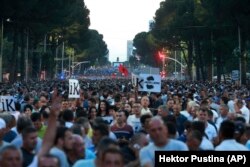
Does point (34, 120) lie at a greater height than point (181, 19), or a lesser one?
lesser

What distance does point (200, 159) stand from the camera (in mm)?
6816

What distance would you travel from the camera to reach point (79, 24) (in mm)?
90188

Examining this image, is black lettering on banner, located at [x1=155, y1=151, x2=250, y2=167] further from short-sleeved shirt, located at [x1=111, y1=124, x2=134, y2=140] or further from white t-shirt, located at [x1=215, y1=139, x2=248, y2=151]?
short-sleeved shirt, located at [x1=111, y1=124, x2=134, y2=140]

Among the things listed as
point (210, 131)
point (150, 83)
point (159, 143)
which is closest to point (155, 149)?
point (159, 143)

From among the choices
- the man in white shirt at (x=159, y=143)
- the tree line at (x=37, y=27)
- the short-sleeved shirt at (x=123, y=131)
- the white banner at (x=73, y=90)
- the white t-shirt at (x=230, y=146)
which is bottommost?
the short-sleeved shirt at (x=123, y=131)

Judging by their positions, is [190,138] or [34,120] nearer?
[190,138]

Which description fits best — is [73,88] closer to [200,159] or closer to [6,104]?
[6,104]

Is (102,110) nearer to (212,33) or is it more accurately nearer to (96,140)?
(96,140)

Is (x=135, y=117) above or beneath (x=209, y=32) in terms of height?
beneath

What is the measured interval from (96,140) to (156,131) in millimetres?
1695

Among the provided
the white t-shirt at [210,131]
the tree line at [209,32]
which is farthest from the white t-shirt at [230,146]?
the tree line at [209,32]

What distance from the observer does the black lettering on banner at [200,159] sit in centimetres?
669

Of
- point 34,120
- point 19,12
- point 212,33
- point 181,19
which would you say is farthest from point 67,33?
point 34,120

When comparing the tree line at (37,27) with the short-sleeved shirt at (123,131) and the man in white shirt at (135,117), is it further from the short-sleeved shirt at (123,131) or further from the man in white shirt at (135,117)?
the short-sleeved shirt at (123,131)
